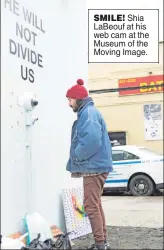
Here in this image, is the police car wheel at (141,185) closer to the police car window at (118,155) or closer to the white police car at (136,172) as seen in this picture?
the white police car at (136,172)

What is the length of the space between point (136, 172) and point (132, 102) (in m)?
7.72

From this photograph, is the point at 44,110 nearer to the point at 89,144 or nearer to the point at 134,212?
the point at 89,144

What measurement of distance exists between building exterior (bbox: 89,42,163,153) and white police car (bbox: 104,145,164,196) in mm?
6126

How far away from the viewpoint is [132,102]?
18969 mm

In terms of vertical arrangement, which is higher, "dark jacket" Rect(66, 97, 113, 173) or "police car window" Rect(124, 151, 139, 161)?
"dark jacket" Rect(66, 97, 113, 173)

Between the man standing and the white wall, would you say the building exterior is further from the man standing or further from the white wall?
the man standing

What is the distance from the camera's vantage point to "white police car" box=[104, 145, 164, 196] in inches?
446

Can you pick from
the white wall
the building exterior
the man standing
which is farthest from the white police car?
the man standing

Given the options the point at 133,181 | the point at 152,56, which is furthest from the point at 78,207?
the point at 133,181

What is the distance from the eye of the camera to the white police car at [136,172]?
11.3 m

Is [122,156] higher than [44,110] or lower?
lower

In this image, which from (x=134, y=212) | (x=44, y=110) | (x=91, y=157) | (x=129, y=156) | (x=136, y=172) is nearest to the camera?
(x=91, y=157)

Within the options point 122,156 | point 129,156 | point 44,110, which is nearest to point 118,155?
point 122,156

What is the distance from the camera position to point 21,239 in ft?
13.0
